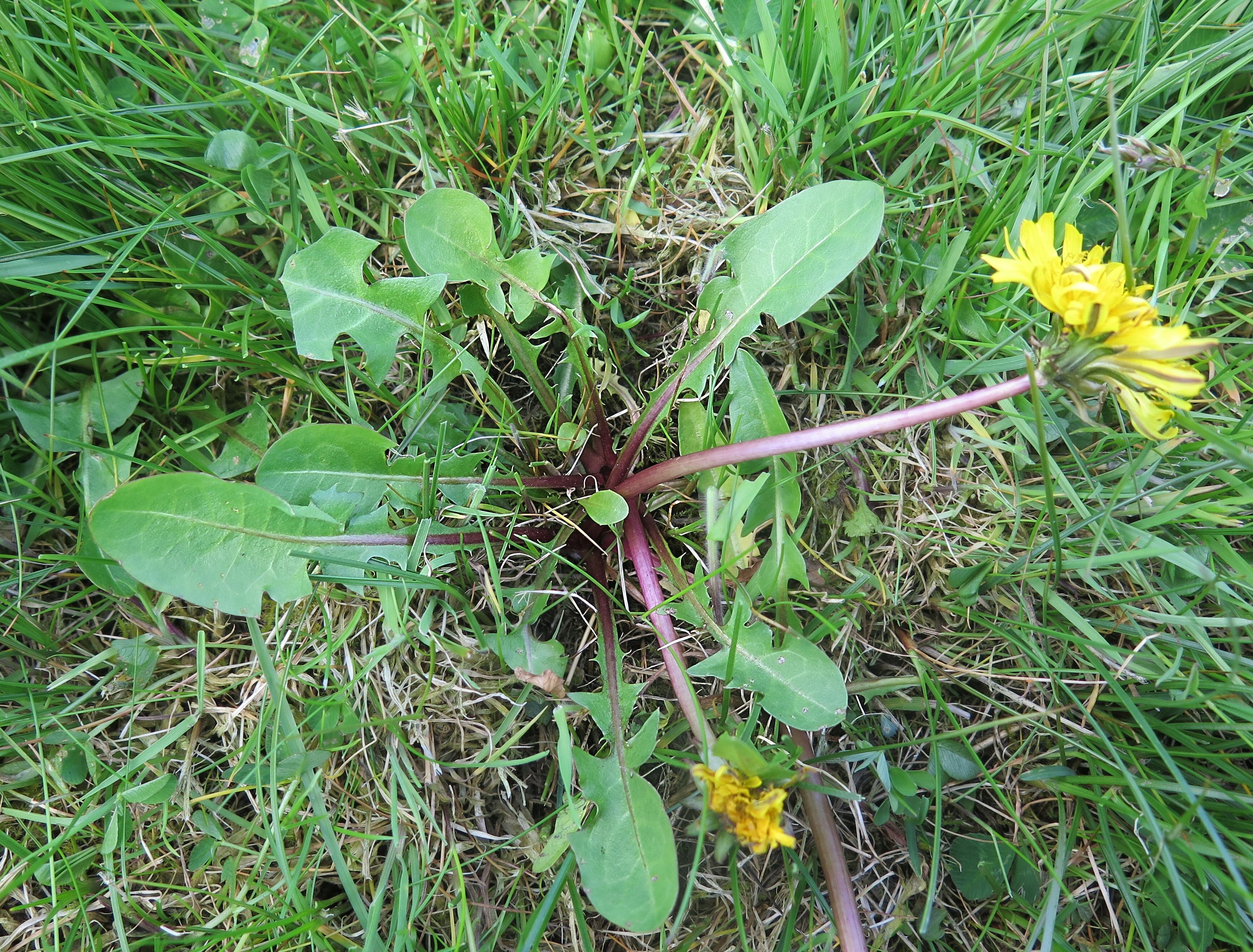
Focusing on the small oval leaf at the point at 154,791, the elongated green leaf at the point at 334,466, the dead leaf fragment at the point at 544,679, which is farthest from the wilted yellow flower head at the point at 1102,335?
the small oval leaf at the point at 154,791

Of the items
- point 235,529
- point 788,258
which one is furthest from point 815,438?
point 235,529

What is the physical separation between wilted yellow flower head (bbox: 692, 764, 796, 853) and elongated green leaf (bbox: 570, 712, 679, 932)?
11.4 inches

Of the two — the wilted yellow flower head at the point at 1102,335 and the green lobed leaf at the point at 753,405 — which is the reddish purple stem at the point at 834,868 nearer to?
the green lobed leaf at the point at 753,405

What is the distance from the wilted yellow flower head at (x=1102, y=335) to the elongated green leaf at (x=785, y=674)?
0.71m

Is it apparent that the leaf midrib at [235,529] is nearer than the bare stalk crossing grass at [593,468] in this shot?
Yes

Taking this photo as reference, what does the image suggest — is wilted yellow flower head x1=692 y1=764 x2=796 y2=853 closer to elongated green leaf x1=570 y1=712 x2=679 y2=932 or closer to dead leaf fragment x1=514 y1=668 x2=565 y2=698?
elongated green leaf x1=570 y1=712 x2=679 y2=932

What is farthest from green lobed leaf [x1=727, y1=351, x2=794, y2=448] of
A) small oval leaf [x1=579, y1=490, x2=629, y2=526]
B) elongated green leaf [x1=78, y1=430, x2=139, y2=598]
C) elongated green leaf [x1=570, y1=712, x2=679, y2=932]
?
elongated green leaf [x1=78, y1=430, x2=139, y2=598]

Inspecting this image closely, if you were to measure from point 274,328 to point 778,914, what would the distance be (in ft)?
6.13

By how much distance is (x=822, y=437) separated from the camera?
1.54 meters

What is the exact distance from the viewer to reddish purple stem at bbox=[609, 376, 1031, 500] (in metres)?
1.41

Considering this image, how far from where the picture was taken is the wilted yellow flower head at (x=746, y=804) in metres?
1.31

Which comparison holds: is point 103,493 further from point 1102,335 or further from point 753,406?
point 1102,335

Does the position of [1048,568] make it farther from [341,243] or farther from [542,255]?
[341,243]

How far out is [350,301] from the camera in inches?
71.0
